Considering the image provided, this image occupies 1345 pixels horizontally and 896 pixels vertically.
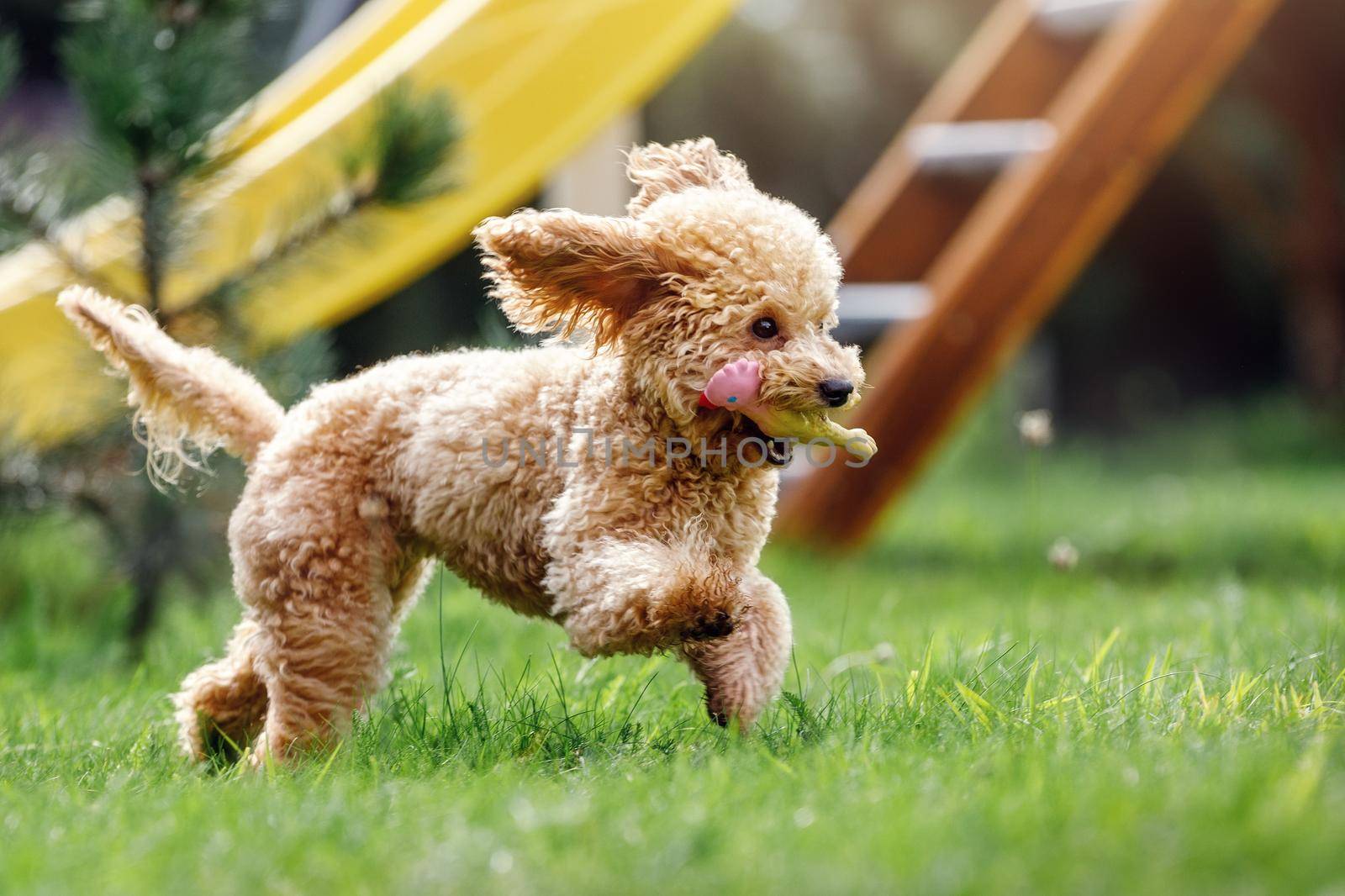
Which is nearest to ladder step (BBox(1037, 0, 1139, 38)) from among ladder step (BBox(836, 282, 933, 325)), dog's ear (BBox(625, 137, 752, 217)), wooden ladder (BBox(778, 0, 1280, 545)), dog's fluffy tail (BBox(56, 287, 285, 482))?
wooden ladder (BBox(778, 0, 1280, 545))

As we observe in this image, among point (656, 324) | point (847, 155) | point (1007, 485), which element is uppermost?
point (847, 155)

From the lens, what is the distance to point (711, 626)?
75.9 inches

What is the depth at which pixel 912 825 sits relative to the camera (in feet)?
5.34

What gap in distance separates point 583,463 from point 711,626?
37 centimetres

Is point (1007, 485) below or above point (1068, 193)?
below

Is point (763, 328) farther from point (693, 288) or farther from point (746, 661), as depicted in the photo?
point (746, 661)

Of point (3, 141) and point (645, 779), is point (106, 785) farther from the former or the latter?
point (3, 141)

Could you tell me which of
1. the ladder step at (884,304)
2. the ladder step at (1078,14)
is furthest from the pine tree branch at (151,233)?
the ladder step at (1078,14)

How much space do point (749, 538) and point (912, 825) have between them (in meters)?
0.65

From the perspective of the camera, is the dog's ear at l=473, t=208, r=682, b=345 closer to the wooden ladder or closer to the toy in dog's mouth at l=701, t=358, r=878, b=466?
the toy in dog's mouth at l=701, t=358, r=878, b=466

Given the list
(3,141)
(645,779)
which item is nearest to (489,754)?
(645,779)

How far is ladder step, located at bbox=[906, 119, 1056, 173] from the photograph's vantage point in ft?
16.1

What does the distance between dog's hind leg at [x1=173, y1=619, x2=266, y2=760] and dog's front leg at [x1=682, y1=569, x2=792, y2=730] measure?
0.88m

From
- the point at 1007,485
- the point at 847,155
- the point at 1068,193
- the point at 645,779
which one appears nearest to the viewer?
the point at 645,779
